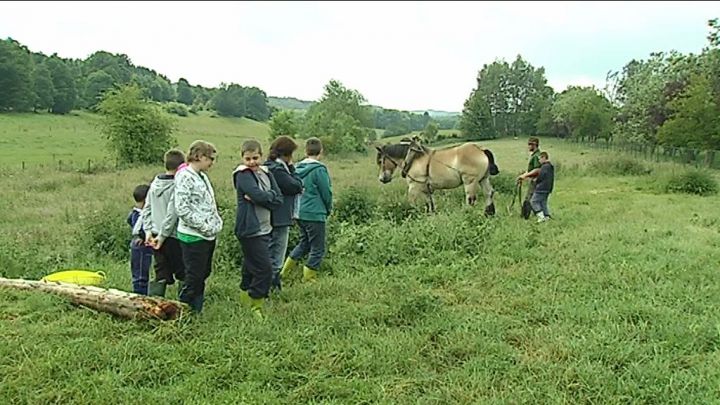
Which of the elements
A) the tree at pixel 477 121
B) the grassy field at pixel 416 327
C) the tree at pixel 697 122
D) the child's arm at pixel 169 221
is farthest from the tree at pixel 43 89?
the child's arm at pixel 169 221

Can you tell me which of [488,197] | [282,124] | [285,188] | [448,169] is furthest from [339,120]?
[285,188]

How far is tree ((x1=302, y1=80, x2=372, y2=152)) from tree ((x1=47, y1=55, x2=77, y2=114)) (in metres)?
23.2

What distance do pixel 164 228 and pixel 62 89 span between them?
56.7 m

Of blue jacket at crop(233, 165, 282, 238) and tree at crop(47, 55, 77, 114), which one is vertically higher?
tree at crop(47, 55, 77, 114)

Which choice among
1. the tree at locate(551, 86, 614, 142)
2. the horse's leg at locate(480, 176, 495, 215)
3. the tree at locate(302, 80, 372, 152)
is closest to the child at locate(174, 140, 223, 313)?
the horse's leg at locate(480, 176, 495, 215)

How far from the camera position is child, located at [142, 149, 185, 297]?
15.8ft

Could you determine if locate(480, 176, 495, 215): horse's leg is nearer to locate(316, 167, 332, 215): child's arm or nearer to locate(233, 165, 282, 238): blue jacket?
locate(316, 167, 332, 215): child's arm

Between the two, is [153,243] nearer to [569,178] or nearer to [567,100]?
[569,178]

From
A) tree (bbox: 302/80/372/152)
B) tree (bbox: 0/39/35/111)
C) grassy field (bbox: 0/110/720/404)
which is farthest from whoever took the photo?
tree (bbox: 302/80/372/152)

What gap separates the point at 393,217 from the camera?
10406 mm

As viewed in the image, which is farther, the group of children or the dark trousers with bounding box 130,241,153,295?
the dark trousers with bounding box 130,241,153,295

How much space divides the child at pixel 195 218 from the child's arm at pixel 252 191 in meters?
Result: 0.29

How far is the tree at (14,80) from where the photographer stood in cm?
4691

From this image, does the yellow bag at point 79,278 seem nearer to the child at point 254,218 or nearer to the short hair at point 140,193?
the short hair at point 140,193
